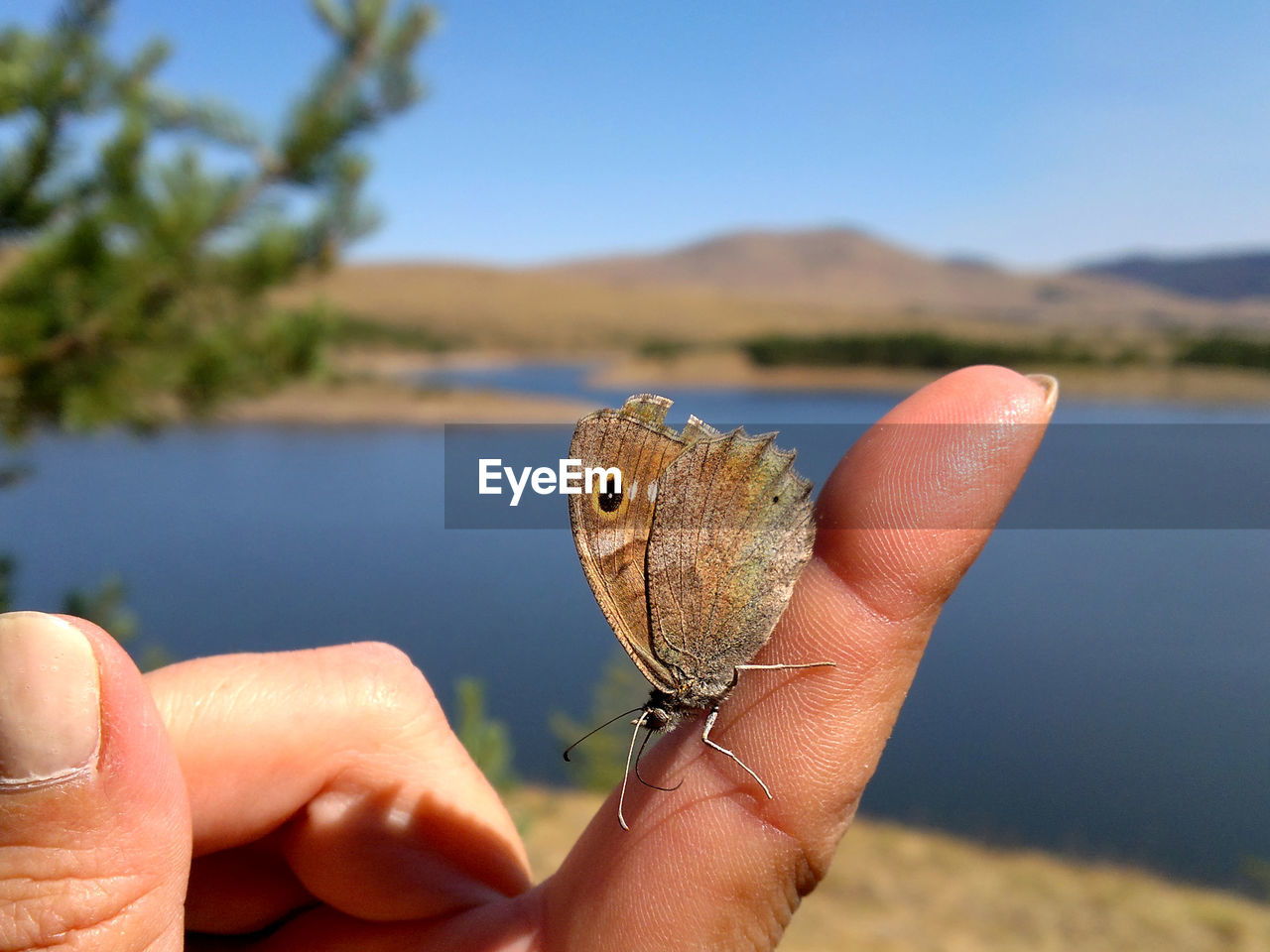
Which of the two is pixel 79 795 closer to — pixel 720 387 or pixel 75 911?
pixel 75 911

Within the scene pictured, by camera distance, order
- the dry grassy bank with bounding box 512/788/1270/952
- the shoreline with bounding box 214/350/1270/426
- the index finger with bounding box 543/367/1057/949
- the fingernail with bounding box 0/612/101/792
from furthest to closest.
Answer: the dry grassy bank with bounding box 512/788/1270/952
the shoreline with bounding box 214/350/1270/426
the index finger with bounding box 543/367/1057/949
the fingernail with bounding box 0/612/101/792

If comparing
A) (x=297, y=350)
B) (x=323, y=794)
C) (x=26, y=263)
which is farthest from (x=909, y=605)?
(x=26, y=263)

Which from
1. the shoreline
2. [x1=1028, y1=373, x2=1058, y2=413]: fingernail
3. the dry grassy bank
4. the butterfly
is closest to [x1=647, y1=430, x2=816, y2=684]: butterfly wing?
the butterfly

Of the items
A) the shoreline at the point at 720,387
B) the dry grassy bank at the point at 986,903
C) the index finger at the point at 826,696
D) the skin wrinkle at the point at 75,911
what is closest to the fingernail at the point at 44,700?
the skin wrinkle at the point at 75,911

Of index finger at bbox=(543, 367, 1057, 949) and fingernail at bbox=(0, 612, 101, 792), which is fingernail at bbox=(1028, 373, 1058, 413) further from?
fingernail at bbox=(0, 612, 101, 792)

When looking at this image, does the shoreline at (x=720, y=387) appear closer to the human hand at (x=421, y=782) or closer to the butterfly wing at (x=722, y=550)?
the human hand at (x=421, y=782)
